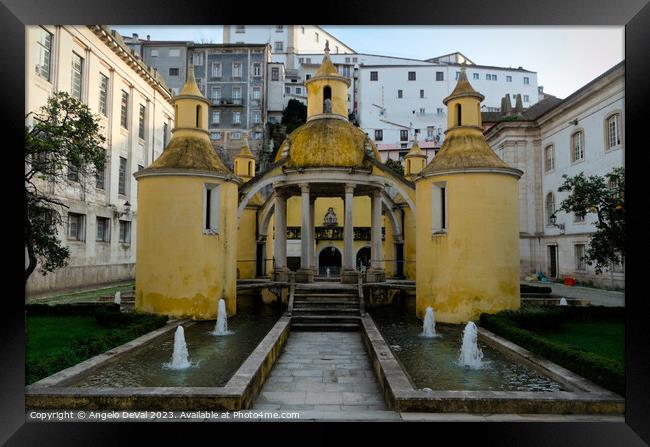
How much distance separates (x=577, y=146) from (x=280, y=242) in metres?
18.8

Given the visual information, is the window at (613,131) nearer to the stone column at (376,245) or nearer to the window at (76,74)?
the stone column at (376,245)

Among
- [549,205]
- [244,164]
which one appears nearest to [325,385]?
[244,164]

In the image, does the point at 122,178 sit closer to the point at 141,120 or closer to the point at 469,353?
the point at 141,120

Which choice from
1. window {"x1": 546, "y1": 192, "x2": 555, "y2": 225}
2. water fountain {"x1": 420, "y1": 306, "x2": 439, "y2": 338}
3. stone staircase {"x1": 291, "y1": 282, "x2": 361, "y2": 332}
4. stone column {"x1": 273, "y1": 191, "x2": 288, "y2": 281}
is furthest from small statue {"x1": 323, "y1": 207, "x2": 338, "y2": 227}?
water fountain {"x1": 420, "y1": 306, "x2": 439, "y2": 338}

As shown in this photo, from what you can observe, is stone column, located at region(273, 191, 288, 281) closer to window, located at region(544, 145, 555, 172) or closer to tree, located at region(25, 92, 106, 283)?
tree, located at region(25, 92, 106, 283)

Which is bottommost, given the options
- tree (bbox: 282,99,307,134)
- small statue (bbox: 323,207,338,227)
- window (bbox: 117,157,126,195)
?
small statue (bbox: 323,207,338,227)

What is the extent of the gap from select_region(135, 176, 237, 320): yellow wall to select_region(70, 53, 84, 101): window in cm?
1066

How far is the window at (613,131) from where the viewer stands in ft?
74.2

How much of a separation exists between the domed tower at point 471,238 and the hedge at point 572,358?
129 centimetres

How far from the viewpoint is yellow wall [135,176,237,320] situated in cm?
1410

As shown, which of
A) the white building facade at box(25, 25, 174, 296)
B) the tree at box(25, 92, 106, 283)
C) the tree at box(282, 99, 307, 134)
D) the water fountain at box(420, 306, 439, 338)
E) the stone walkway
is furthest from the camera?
the tree at box(282, 99, 307, 134)

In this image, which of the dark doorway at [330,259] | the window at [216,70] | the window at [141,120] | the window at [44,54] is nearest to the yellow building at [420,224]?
the window at [44,54]
